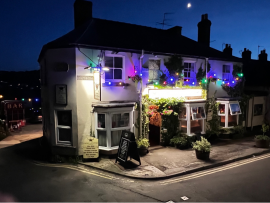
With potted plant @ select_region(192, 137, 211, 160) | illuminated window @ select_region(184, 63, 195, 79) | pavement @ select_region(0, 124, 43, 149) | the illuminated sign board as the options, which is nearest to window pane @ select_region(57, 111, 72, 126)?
the illuminated sign board

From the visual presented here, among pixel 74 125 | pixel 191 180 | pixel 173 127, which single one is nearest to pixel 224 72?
pixel 173 127

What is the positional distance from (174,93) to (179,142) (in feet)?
9.24

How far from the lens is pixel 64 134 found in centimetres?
994

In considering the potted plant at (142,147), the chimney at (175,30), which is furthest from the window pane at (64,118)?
the chimney at (175,30)

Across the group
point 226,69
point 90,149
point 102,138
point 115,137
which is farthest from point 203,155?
point 226,69

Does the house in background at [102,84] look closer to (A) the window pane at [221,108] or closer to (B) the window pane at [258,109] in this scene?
(A) the window pane at [221,108]

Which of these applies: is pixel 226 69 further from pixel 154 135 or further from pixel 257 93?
pixel 154 135

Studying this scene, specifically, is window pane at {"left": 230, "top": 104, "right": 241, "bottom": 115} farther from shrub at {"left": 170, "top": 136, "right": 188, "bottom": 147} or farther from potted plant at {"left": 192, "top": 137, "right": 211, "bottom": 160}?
potted plant at {"left": 192, "top": 137, "right": 211, "bottom": 160}

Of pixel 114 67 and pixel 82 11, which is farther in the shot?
pixel 82 11

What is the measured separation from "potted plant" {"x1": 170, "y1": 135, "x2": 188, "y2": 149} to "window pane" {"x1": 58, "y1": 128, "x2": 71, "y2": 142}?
18.6ft

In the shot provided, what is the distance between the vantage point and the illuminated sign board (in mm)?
10969

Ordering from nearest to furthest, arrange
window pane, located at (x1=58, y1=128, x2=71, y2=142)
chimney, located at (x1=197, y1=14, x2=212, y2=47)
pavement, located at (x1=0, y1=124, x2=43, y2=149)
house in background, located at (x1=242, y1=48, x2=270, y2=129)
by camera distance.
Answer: window pane, located at (x1=58, y1=128, x2=71, y2=142)
pavement, located at (x1=0, y1=124, x2=43, y2=149)
house in background, located at (x1=242, y1=48, x2=270, y2=129)
chimney, located at (x1=197, y1=14, x2=212, y2=47)

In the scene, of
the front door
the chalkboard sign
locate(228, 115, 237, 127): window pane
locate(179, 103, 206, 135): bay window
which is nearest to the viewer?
the chalkboard sign

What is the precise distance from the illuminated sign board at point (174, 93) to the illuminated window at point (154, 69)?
3.02ft
